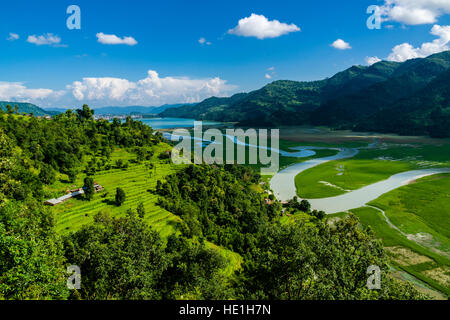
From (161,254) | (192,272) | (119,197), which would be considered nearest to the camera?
(192,272)

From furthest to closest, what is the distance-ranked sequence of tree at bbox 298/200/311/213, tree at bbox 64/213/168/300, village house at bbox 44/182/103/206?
1. tree at bbox 298/200/311/213
2. village house at bbox 44/182/103/206
3. tree at bbox 64/213/168/300

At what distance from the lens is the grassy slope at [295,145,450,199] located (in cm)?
10631

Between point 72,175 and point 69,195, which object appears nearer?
point 69,195

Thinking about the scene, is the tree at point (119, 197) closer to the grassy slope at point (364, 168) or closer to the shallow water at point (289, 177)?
the shallow water at point (289, 177)

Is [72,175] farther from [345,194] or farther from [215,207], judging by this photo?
[345,194]

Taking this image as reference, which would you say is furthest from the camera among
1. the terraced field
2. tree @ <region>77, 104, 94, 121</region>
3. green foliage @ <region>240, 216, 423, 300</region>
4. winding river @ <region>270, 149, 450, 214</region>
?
tree @ <region>77, 104, 94, 121</region>

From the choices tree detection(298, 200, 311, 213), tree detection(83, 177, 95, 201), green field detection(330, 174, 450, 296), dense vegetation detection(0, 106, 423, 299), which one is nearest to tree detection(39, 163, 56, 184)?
dense vegetation detection(0, 106, 423, 299)

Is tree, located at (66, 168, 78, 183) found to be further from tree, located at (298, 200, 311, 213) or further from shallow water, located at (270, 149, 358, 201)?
tree, located at (298, 200, 311, 213)

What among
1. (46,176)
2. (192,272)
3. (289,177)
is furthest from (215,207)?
(289,177)

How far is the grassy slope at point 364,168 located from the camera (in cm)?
10631

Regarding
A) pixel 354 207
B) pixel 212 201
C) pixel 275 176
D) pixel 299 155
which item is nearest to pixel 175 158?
pixel 212 201

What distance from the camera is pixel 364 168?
134 m
